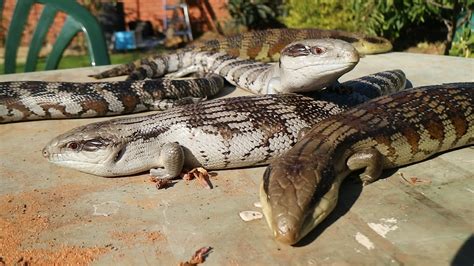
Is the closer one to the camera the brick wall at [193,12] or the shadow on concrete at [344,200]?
the shadow on concrete at [344,200]

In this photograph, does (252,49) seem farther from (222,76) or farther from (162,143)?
(162,143)

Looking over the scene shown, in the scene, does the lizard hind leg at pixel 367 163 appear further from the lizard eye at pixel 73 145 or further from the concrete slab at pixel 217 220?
the lizard eye at pixel 73 145

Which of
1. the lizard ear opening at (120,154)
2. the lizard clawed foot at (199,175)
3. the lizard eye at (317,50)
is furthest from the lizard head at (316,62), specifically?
the lizard ear opening at (120,154)

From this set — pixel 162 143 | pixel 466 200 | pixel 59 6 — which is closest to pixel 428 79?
pixel 466 200

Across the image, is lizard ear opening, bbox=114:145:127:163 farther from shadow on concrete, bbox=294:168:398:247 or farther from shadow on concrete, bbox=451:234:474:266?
shadow on concrete, bbox=451:234:474:266

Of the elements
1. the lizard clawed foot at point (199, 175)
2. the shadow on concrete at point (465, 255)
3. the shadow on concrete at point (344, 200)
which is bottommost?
the lizard clawed foot at point (199, 175)

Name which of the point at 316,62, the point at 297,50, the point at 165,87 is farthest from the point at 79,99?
the point at 316,62
